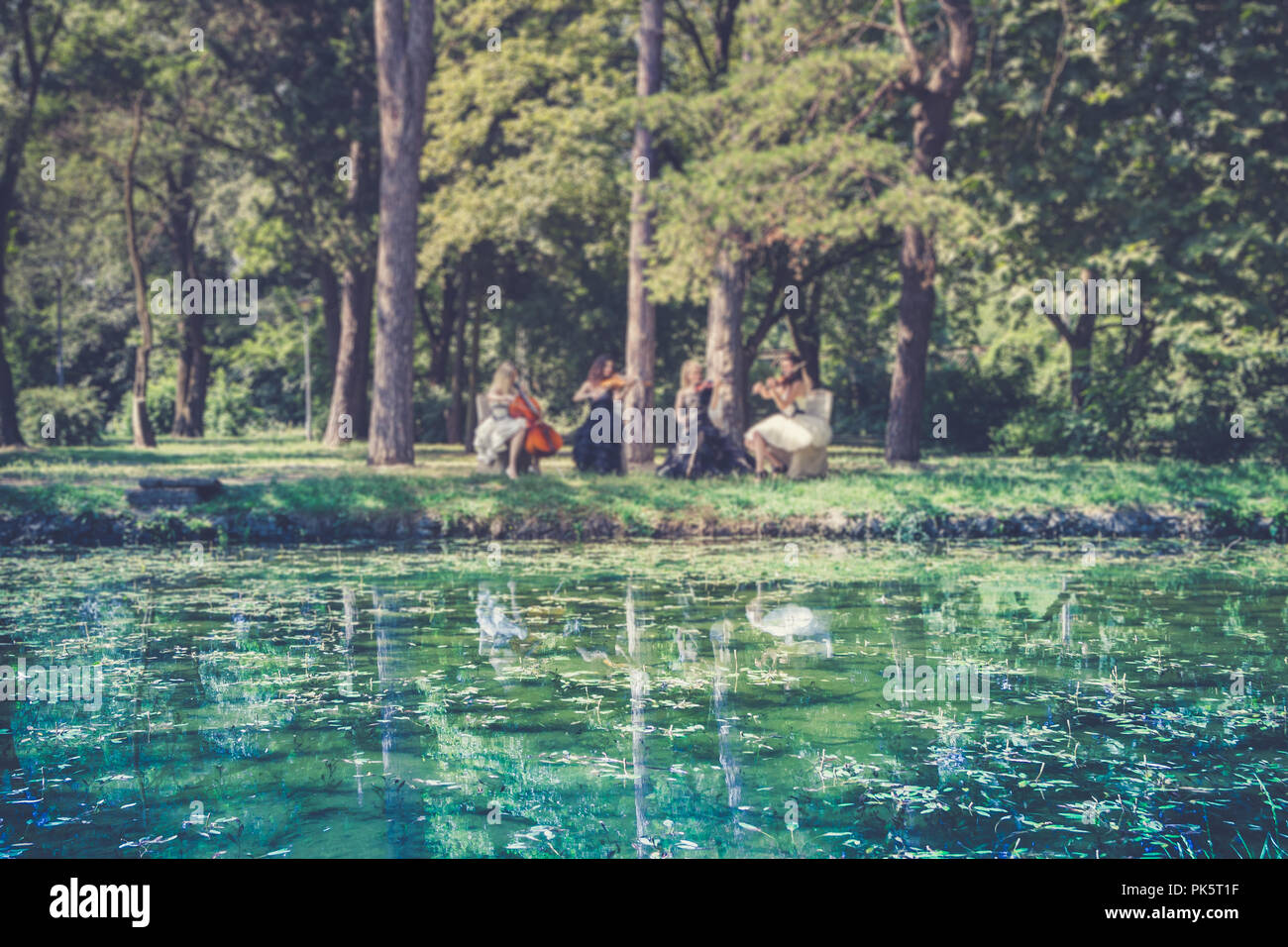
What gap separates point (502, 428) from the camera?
1811cm

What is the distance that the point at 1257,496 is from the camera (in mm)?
15602

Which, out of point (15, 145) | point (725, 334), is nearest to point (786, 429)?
point (725, 334)

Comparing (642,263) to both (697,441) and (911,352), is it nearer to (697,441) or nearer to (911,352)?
(697,441)


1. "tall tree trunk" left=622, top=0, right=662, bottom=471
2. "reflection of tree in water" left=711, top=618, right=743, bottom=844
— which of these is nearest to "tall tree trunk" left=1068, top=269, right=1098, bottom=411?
"tall tree trunk" left=622, top=0, right=662, bottom=471

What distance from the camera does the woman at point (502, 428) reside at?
58.3ft

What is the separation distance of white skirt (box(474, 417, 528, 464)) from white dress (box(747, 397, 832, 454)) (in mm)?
3476

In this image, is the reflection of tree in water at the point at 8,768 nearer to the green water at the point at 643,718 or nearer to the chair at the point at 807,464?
the green water at the point at 643,718

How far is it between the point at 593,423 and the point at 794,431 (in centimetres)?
308

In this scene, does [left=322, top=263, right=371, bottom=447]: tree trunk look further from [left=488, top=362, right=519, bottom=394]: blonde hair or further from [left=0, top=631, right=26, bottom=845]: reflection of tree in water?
[left=0, top=631, right=26, bottom=845]: reflection of tree in water

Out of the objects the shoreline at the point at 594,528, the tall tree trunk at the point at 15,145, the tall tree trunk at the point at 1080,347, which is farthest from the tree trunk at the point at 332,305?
the shoreline at the point at 594,528

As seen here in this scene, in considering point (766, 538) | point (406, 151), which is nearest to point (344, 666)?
point (766, 538)

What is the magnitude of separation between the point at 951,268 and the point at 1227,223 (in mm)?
6743

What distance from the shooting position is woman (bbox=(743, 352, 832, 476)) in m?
18.3
